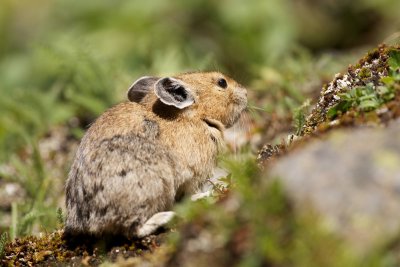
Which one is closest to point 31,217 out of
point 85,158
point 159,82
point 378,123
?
point 85,158

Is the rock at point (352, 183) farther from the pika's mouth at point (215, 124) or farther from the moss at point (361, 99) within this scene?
the pika's mouth at point (215, 124)

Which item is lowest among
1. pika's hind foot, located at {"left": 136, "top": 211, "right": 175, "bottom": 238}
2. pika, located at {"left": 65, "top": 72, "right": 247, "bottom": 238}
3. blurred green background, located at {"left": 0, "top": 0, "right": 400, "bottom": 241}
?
pika's hind foot, located at {"left": 136, "top": 211, "right": 175, "bottom": 238}

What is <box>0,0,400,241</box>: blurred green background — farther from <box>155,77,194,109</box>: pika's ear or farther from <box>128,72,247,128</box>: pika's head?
<box>155,77,194,109</box>: pika's ear

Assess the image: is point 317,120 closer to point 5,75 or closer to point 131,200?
point 131,200

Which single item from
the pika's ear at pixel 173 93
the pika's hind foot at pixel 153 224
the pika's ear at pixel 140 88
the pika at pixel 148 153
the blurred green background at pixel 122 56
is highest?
the blurred green background at pixel 122 56

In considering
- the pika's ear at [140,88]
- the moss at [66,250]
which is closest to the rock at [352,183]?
the moss at [66,250]

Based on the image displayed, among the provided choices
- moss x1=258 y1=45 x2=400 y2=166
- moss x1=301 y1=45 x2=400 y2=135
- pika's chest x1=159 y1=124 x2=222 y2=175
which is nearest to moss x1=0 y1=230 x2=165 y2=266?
pika's chest x1=159 y1=124 x2=222 y2=175

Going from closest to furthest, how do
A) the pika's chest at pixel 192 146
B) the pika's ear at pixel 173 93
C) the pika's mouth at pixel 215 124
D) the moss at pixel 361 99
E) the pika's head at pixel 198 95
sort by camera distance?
the moss at pixel 361 99, the pika's chest at pixel 192 146, the pika's ear at pixel 173 93, the pika's head at pixel 198 95, the pika's mouth at pixel 215 124
